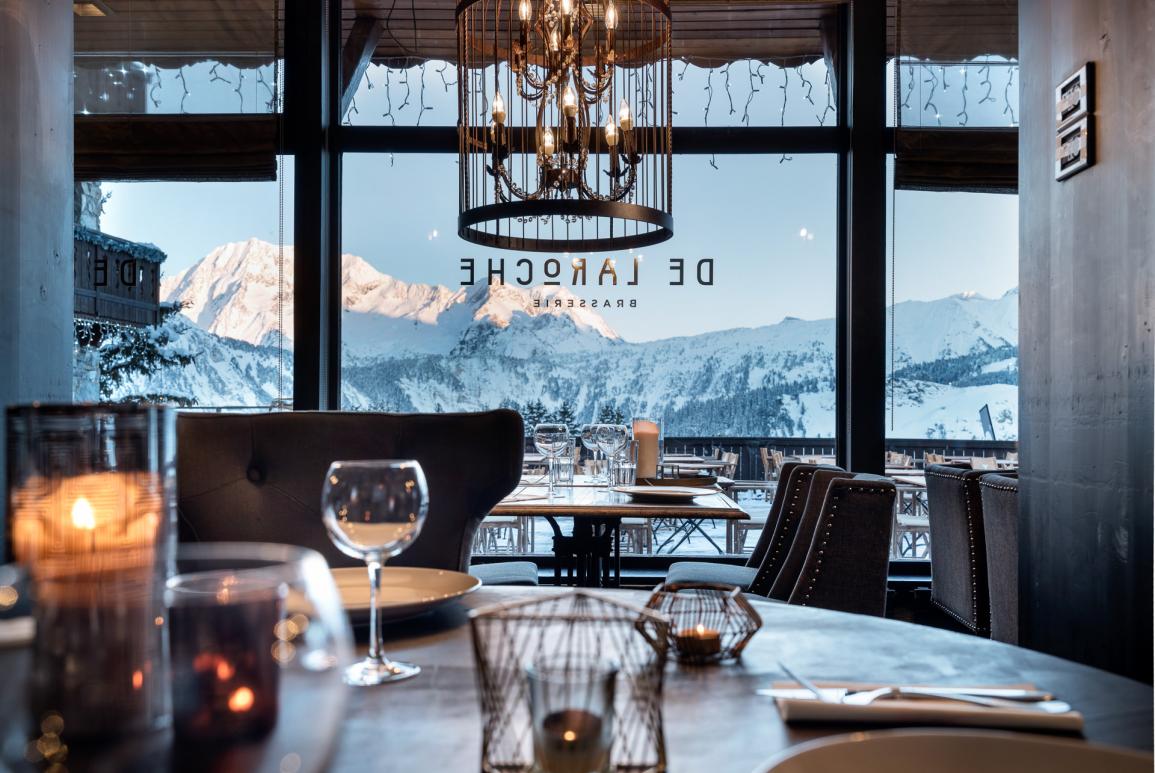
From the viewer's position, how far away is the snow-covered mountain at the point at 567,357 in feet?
15.7

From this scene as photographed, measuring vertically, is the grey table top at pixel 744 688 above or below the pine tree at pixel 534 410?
below

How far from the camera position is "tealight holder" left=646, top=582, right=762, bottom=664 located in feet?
2.99

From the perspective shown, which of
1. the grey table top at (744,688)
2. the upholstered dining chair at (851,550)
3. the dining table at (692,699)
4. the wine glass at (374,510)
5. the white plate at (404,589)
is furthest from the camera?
the upholstered dining chair at (851,550)

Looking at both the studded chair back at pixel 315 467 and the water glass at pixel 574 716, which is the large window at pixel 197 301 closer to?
the studded chair back at pixel 315 467

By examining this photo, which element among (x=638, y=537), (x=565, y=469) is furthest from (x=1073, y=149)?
(x=638, y=537)

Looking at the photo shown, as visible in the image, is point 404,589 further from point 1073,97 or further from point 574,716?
point 1073,97

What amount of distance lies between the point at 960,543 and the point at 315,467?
8.05ft

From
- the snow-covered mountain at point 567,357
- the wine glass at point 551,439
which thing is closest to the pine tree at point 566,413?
the snow-covered mountain at point 567,357

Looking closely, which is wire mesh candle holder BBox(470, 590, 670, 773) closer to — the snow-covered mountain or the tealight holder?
the tealight holder

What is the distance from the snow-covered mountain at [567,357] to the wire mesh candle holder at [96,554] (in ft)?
14.5

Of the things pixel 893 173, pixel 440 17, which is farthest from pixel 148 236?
pixel 893 173

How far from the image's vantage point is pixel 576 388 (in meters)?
5.02

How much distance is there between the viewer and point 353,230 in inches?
194

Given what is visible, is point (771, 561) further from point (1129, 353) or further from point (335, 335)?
point (335, 335)
